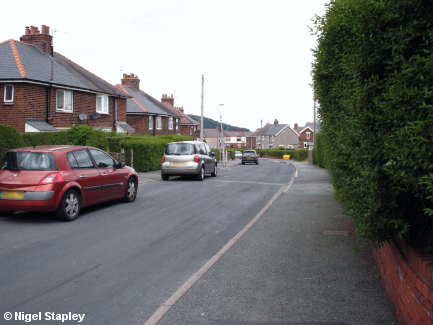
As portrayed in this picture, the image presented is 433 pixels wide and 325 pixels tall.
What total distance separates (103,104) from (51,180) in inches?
911

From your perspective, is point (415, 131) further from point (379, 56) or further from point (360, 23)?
point (360, 23)

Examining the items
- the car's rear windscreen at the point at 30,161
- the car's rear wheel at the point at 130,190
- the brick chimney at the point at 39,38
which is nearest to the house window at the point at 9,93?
the brick chimney at the point at 39,38

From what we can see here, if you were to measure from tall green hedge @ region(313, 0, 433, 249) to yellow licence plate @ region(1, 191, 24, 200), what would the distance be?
21.2ft

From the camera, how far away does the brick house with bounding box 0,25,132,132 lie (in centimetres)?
2191

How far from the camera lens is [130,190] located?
11.2 meters

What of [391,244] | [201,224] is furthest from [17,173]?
[391,244]

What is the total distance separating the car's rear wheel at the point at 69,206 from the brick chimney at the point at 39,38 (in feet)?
74.7

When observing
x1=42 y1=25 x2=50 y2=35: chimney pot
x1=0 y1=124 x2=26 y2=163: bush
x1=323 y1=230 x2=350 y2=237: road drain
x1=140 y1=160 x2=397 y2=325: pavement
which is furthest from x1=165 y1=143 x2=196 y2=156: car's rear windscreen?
x1=42 y1=25 x2=50 y2=35: chimney pot

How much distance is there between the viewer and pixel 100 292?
178 inches

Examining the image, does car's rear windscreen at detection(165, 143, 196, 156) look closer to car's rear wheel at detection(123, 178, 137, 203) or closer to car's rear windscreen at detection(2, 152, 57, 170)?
car's rear wheel at detection(123, 178, 137, 203)

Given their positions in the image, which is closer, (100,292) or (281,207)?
(100,292)

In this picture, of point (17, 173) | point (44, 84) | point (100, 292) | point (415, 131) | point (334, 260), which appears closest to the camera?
point (415, 131)

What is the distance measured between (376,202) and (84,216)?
717 centimetres

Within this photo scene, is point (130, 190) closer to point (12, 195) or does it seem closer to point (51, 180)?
point (51, 180)
